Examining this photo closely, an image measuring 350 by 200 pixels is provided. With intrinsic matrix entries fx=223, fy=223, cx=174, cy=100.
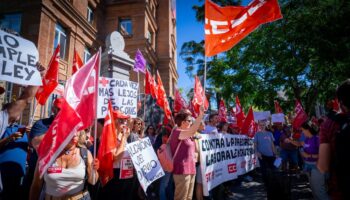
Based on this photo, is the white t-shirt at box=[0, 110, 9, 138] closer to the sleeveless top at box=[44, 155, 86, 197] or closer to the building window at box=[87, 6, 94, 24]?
the sleeveless top at box=[44, 155, 86, 197]

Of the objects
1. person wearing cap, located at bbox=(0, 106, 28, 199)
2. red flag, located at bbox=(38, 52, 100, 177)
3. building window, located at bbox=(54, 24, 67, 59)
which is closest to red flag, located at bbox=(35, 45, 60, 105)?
person wearing cap, located at bbox=(0, 106, 28, 199)

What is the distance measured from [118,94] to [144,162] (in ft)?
5.62

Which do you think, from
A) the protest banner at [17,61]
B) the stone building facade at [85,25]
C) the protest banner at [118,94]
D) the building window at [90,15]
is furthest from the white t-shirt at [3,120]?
the building window at [90,15]

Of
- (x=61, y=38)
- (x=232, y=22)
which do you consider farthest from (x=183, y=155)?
(x=61, y=38)

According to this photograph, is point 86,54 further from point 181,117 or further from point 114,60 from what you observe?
point 181,117

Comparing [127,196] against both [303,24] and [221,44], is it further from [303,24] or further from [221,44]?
[303,24]

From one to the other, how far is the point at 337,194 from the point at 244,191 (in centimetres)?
528

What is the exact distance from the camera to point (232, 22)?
4988mm

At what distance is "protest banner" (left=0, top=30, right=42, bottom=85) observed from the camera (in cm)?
259

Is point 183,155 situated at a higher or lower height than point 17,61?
lower

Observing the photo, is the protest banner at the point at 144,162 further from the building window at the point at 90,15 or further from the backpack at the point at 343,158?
the building window at the point at 90,15

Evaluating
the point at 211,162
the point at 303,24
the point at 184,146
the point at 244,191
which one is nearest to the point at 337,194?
the point at 184,146

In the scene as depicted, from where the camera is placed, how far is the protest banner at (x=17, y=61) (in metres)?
2.59

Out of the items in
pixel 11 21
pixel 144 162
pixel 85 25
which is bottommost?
pixel 144 162
